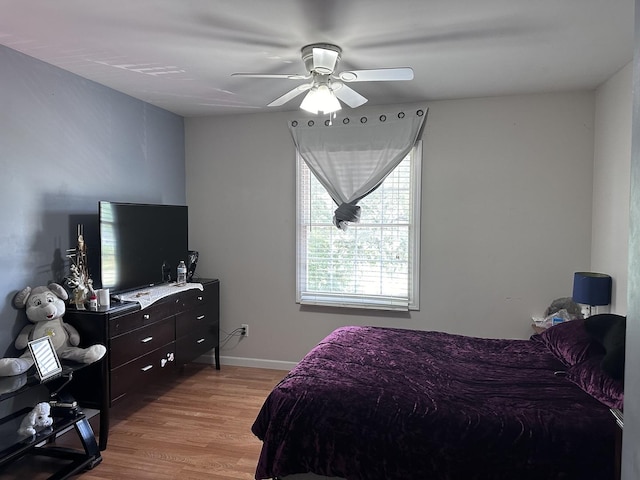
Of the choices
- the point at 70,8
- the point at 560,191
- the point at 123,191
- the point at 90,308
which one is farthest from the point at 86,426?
the point at 560,191

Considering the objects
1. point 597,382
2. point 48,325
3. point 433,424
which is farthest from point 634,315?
point 48,325

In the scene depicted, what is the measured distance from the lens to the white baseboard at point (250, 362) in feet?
14.7

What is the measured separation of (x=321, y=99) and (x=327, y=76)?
14 cm

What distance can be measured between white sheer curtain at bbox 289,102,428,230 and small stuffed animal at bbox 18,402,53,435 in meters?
2.64

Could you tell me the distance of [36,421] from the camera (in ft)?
8.37

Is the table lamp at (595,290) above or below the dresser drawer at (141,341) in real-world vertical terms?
above

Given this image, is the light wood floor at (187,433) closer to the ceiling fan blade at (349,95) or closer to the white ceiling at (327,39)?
the ceiling fan blade at (349,95)

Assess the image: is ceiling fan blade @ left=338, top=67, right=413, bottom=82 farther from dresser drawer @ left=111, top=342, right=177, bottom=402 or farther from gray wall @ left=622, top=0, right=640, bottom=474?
dresser drawer @ left=111, top=342, right=177, bottom=402

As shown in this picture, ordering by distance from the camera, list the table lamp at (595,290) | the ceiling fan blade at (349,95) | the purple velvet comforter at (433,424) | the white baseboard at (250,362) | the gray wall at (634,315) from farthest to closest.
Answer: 1. the white baseboard at (250,362)
2. the table lamp at (595,290)
3. the ceiling fan blade at (349,95)
4. the purple velvet comforter at (433,424)
5. the gray wall at (634,315)

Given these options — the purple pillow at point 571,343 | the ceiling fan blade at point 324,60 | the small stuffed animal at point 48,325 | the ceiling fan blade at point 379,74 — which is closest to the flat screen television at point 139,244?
the small stuffed animal at point 48,325

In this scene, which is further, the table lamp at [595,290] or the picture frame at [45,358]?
the table lamp at [595,290]

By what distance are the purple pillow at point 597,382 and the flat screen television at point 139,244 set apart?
3131mm

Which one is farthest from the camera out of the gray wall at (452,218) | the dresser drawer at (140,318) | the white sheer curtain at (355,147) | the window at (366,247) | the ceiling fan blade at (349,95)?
the window at (366,247)

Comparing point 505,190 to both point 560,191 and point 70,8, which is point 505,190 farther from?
point 70,8
